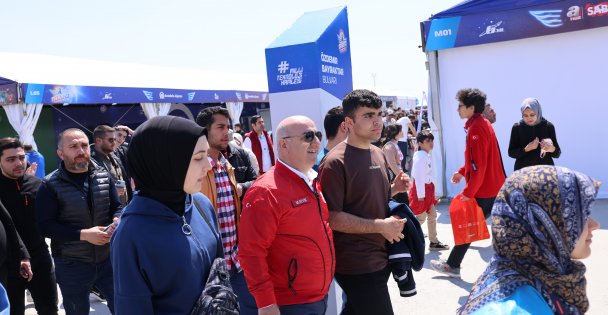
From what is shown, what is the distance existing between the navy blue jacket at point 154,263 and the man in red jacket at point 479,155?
3924 millimetres

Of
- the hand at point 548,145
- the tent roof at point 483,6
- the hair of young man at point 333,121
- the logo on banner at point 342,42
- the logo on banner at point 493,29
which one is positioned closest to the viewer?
the hair of young man at point 333,121

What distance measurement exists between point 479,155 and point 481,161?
0.06 meters

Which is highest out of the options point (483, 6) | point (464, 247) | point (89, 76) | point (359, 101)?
point (89, 76)

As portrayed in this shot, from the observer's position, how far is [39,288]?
4.15 metres

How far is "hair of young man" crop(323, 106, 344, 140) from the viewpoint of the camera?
4.29m

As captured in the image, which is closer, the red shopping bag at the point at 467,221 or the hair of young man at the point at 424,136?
the red shopping bag at the point at 467,221

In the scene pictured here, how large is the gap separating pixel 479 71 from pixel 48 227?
8.24 metres

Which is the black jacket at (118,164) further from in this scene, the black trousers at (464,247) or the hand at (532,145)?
the hand at (532,145)

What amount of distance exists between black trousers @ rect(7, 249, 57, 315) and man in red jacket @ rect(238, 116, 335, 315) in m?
2.28

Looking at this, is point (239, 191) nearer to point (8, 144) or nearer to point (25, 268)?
point (25, 268)

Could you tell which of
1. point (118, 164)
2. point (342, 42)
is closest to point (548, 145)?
point (342, 42)

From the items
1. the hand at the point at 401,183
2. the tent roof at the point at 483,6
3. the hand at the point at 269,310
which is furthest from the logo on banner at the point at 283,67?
the tent roof at the point at 483,6

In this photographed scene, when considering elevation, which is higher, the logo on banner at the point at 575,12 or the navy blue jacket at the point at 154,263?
the logo on banner at the point at 575,12

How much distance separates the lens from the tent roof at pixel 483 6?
30.1ft
